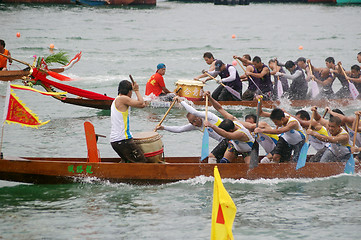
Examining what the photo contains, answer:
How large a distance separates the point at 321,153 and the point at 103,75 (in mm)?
14694

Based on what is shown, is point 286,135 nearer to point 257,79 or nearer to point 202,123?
point 202,123

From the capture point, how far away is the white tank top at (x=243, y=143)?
1042 cm

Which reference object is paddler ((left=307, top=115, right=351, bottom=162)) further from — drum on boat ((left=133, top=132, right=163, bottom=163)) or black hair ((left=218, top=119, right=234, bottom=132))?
drum on boat ((left=133, top=132, right=163, bottom=163))

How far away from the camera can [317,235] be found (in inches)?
357

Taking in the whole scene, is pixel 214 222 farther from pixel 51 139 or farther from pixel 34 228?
pixel 51 139

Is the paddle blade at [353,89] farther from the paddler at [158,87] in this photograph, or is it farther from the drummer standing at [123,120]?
the drummer standing at [123,120]

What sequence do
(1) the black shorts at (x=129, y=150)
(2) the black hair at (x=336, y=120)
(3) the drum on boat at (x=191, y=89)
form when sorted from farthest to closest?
(3) the drum on boat at (x=191, y=89), (2) the black hair at (x=336, y=120), (1) the black shorts at (x=129, y=150)

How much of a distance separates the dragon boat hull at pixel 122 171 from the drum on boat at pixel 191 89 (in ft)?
19.5

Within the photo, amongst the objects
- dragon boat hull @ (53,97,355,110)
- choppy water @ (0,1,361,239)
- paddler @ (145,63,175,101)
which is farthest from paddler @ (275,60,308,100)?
paddler @ (145,63,175,101)

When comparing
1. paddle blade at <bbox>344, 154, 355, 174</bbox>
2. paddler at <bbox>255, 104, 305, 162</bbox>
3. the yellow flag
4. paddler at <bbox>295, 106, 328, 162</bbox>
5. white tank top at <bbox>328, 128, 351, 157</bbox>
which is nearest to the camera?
the yellow flag

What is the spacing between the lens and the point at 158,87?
16.5 m

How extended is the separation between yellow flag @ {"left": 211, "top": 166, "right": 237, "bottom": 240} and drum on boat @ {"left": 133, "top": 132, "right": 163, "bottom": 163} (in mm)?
4062

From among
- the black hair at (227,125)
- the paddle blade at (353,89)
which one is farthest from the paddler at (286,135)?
the paddle blade at (353,89)

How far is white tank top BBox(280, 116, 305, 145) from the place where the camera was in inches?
425
